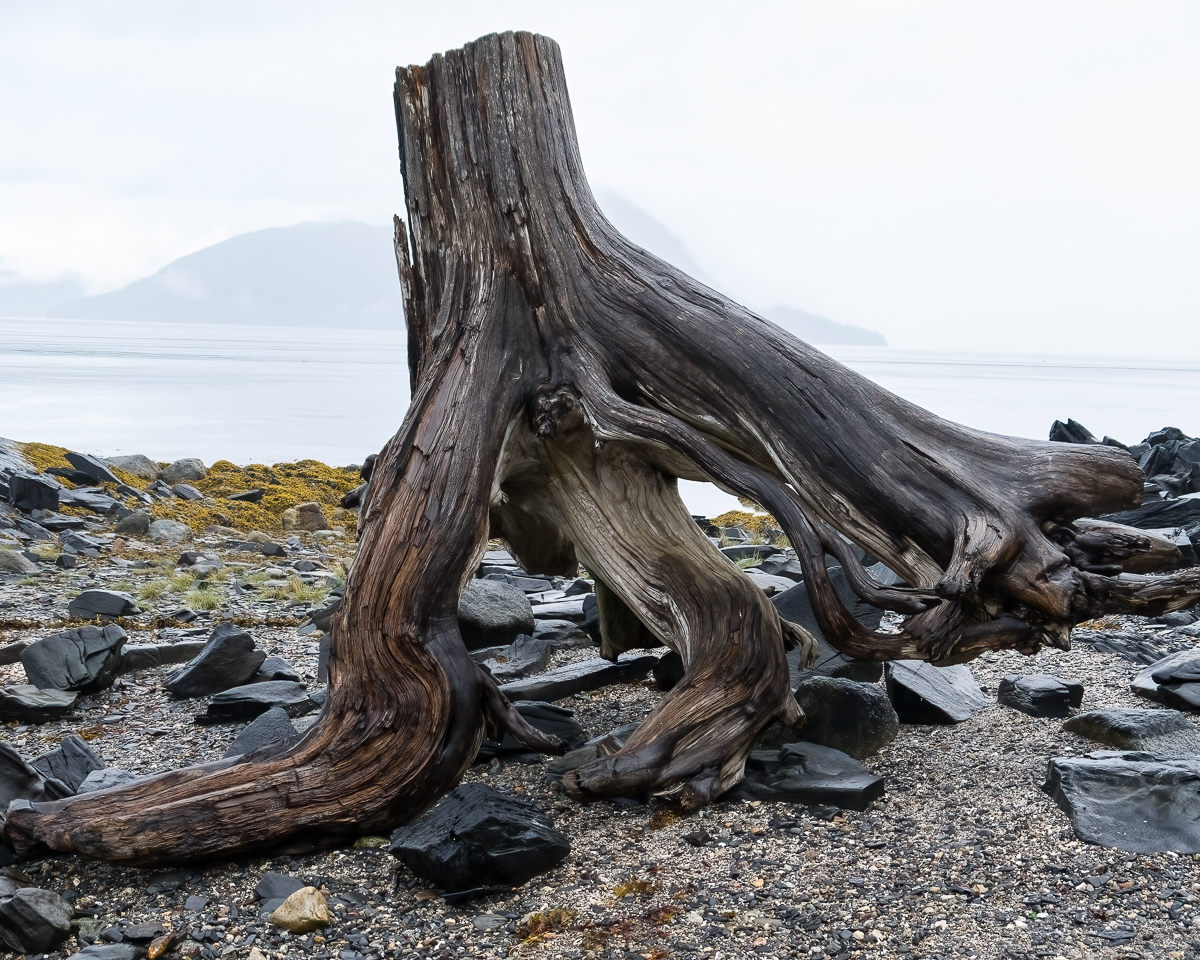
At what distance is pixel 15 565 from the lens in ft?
33.1

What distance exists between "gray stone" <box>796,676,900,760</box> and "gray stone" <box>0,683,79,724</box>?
450cm

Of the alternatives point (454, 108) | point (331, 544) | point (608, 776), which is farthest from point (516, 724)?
point (331, 544)

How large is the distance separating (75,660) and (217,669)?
3.07ft

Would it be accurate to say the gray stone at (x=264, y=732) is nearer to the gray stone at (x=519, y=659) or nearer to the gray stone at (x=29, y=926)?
the gray stone at (x=519, y=659)

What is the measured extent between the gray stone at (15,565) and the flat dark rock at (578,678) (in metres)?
6.28

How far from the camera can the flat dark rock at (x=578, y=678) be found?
611 centimetres

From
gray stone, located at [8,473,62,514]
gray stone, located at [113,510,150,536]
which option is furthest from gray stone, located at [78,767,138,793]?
gray stone, located at [8,473,62,514]

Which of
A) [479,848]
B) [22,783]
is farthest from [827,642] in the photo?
[22,783]

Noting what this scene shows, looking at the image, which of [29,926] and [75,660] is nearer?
[29,926]

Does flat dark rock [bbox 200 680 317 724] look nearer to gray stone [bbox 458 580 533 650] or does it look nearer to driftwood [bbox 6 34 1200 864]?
gray stone [bbox 458 580 533 650]

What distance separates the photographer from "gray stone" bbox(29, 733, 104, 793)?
16.3 feet

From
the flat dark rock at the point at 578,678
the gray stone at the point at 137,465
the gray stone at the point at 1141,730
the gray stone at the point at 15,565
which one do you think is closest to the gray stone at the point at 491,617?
the flat dark rock at the point at 578,678

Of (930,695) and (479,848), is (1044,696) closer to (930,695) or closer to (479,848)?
(930,695)

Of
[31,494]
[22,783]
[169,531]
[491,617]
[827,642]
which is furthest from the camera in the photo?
[31,494]
